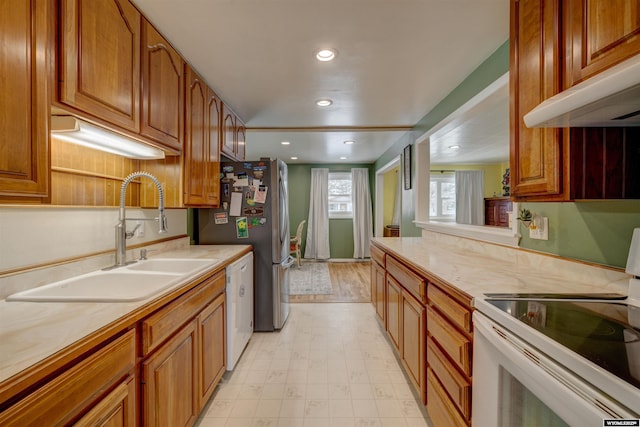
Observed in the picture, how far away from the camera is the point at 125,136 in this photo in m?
1.38

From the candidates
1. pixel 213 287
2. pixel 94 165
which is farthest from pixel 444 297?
pixel 94 165

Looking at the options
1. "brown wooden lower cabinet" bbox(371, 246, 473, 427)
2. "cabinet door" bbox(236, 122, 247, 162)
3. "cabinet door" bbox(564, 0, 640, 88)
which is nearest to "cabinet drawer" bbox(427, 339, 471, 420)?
"brown wooden lower cabinet" bbox(371, 246, 473, 427)

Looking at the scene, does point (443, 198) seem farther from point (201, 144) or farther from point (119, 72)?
point (119, 72)

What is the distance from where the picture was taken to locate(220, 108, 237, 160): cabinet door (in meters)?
2.64

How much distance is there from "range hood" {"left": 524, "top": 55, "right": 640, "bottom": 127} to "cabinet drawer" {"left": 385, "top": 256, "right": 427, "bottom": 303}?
0.98 m

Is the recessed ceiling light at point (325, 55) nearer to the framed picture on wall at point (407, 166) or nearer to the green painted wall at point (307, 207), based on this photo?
the framed picture on wall at point (407, 166)

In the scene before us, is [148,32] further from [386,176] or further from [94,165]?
[386,176]

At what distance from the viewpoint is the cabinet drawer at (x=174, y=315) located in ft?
3.36

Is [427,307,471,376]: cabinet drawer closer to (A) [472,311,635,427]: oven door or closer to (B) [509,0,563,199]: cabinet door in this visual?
(A) [472,311,635,427]: oven door

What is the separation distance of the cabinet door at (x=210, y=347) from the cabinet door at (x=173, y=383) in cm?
8

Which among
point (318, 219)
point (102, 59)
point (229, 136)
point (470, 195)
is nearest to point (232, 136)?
point (229, 136)

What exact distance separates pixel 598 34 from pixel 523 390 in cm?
113

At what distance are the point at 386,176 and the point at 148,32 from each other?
561 cm

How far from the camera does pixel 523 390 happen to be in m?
0.82
